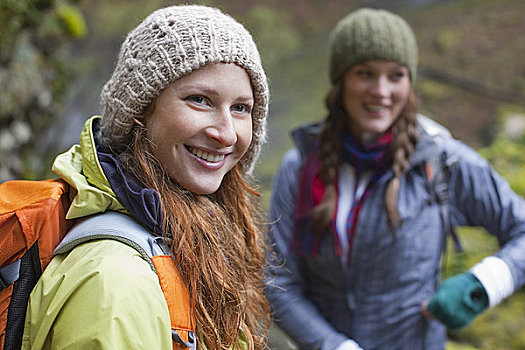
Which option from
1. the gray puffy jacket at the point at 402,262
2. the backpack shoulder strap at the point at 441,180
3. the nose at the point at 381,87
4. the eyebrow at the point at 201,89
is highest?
the eyebrow at the point at 201,89

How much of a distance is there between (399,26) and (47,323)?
2.10 metres

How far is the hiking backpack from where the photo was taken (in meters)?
1.14

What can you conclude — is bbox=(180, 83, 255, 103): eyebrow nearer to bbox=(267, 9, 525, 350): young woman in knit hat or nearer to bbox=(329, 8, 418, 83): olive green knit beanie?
bbox=(267, 9, 525, 350): young woman in knit hat

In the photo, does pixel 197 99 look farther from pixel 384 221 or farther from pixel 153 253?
pixel 384 221

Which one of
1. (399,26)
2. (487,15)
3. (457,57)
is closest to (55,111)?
(399,26)

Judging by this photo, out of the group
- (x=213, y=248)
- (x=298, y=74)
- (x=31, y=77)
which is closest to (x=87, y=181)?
(x=213, y=248)

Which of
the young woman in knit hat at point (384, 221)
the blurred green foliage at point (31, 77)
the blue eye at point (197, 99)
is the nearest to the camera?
the blue eye at point (197, 99)

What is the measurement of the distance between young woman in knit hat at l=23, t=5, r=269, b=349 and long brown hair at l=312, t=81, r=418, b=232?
2.83ft

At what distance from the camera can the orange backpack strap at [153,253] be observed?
1.15m

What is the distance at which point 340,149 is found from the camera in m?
2.44

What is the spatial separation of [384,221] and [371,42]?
0.87m

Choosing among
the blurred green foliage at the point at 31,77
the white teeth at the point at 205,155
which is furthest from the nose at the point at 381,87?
the blurred green foliage at the point at 31,77

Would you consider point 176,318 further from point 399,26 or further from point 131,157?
point 399,26

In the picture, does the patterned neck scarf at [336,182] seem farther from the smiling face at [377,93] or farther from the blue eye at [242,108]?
the blue eye at [242,108]
